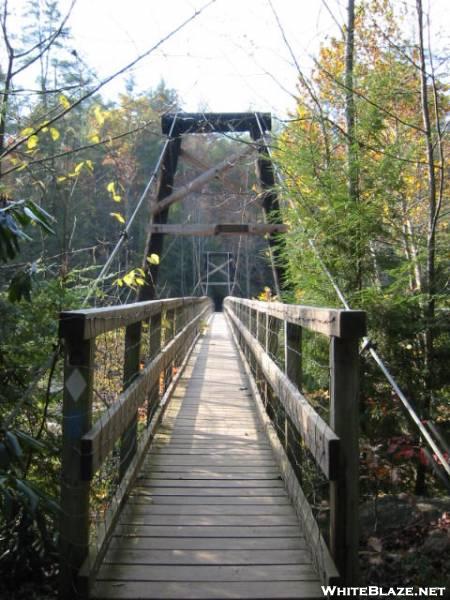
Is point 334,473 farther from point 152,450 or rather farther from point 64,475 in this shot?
point 152,450

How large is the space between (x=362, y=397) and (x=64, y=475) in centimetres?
241

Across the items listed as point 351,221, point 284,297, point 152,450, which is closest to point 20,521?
point 152,450

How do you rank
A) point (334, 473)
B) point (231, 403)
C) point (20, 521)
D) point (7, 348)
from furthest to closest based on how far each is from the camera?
point (231, 403) → point (7, 348) → point (20, 521) → point (334, 473)

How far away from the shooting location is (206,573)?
5.97ft

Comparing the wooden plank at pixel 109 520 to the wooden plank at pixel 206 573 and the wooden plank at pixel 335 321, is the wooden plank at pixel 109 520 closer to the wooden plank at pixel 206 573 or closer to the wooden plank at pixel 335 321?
the wooden plank at pixel 206 573

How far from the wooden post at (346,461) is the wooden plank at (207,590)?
151 millimetres

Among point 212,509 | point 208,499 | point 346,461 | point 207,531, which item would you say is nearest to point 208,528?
point 207,531

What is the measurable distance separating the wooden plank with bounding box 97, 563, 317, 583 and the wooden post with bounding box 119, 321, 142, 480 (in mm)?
629

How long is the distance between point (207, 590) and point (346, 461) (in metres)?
0.58

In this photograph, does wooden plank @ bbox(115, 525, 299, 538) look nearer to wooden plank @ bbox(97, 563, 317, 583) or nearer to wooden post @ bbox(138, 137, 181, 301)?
wooden plank @ bbox(97, 563, 317, 583)

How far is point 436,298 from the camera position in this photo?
3.36m

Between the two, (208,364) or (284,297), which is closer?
(284,297)

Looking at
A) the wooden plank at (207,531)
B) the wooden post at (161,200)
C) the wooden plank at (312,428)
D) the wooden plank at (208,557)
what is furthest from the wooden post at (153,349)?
the wooden post at (161,200)

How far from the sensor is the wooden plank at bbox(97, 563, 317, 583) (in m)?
1.78
